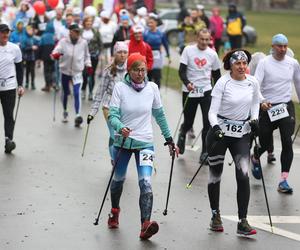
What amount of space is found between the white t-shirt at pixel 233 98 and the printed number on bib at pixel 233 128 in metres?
0.05

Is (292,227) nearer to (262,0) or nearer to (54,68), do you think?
(54,68)

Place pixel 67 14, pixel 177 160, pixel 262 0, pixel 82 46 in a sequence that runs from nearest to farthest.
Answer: pixel 177 160, pixel 82 46, pixel 67 14, pixel 262 0

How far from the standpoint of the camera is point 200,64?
13156 millimetres

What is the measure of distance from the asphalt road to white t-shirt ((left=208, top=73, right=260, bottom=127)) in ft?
3.64

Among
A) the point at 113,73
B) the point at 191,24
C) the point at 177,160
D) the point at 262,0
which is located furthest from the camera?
the point at 262,0

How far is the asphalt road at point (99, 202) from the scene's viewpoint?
8.89 m

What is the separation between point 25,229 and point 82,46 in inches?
320

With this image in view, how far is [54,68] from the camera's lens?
2191 cm

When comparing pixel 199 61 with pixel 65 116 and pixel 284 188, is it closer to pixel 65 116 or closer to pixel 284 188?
pixel 284 188

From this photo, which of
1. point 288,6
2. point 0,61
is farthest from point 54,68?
point 288,6

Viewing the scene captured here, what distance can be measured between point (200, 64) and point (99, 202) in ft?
11.1

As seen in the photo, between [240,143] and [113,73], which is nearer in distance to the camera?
[240,143]

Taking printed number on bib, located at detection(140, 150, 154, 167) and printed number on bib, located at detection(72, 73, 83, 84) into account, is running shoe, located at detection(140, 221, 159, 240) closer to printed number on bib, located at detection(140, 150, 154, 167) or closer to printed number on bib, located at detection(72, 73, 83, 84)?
printed number on bib, located at detection(140, 150, 154, 167)

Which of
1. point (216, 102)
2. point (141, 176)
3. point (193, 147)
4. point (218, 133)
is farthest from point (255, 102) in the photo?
A: point (193, 147)
